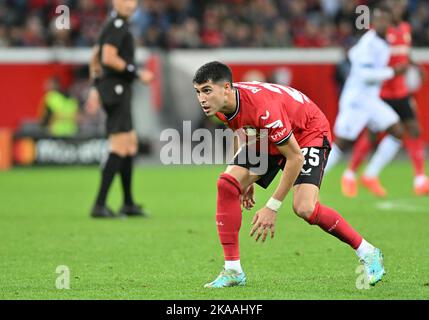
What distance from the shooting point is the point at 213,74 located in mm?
6723

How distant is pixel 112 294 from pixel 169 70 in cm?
1531

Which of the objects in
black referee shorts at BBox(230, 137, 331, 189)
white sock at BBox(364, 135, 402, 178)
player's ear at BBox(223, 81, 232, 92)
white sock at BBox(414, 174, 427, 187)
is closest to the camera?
player's ear at BBox(223, 81, 232, 92)

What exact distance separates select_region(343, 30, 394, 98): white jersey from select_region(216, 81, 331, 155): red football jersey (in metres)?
5.96

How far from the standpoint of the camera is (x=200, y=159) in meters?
20.7

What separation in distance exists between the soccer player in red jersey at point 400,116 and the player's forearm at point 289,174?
6.96m

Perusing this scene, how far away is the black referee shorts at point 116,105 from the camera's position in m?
11.2

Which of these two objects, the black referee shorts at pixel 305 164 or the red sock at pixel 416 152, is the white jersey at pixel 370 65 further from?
the black referee shorts at pixel 305 164

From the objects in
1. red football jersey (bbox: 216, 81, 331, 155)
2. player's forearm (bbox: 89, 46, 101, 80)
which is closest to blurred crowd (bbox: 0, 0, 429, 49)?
player's forearm (bbox: 89, 46, 101, 80)

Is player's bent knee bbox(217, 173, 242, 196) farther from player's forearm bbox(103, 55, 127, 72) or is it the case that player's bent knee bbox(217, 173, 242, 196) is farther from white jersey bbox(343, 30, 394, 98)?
white jersey bbox(343, 30, 394, 98)

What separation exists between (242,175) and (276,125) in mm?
554

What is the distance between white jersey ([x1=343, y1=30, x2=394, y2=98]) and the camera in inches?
517

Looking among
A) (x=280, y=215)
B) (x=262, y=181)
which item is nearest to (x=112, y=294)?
(x=262, y=181)

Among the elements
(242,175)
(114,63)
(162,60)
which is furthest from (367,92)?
(162,60)
